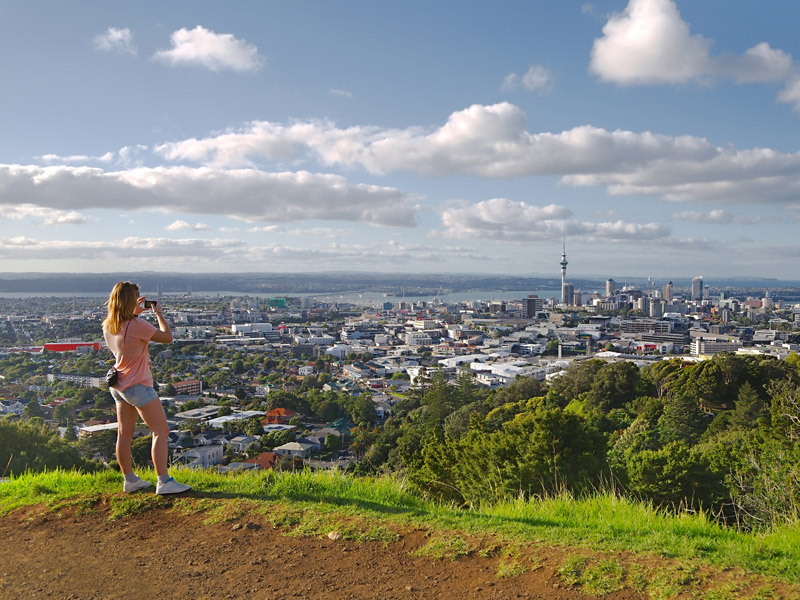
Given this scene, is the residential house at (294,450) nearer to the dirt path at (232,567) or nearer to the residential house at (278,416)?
the residential house at (278,416)

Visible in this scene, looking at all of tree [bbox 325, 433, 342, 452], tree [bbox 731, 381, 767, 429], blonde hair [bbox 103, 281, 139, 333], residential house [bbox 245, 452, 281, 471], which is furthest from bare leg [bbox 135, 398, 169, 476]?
tree [bbox 325, 433, 342, 452]

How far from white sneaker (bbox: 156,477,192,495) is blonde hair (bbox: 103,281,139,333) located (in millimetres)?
848

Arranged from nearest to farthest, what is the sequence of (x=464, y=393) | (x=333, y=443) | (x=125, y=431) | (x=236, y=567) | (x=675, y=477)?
1. (x=236, y=567)
2. (x=125, y=431)
3. (x=675, y=477)
4. (x=333, y=443)
5. (x=464, y=393)

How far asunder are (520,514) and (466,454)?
398 centimetres

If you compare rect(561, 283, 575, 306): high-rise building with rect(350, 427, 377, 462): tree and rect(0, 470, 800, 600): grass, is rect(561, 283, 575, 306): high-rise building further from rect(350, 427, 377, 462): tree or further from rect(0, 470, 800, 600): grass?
rect(0, 470, 800, 600): grass

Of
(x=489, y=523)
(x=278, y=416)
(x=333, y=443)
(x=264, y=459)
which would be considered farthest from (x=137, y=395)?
(x=278, y=416)

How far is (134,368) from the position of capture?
3.15 metres

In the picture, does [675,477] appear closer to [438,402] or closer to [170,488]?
[170,488]

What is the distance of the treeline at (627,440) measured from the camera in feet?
18.9

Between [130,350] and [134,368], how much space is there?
10 centimetres

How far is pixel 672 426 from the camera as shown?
14.3 metres

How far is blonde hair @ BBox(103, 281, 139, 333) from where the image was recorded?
3158 millimetres

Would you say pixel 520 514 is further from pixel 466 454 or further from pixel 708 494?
pixel 708 494

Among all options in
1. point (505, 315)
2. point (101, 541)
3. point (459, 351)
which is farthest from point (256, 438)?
point (505, 315)
